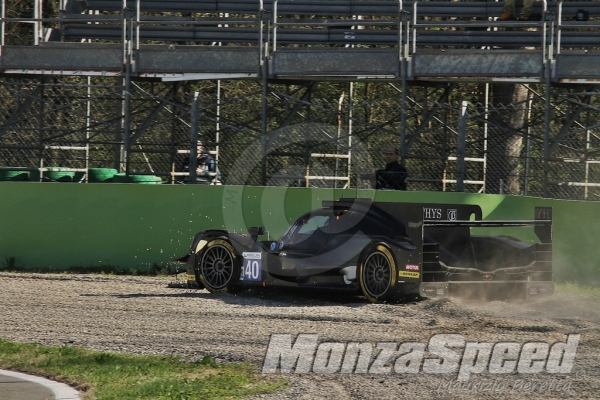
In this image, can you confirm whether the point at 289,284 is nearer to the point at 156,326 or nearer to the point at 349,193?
the point at 156,326

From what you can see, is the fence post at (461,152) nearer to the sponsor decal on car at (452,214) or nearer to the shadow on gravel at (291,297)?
the sponsor decal on car at (452,214)

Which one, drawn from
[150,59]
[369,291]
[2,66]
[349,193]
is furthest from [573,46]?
[2,66]

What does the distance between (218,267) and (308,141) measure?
6.81 meters

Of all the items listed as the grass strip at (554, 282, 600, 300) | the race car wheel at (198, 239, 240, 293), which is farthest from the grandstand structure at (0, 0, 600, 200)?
the race car wheel at (198, 239, 240, 293)

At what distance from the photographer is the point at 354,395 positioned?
7023 mm

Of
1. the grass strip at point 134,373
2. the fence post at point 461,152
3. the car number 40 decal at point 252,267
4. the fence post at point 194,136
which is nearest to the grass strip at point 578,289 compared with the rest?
the fence post at point 461,152

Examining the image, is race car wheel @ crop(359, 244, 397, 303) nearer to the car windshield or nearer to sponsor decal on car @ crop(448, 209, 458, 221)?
the car windshield

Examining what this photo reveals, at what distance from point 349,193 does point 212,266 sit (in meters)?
3.56

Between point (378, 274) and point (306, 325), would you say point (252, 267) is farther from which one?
point (306, 325)

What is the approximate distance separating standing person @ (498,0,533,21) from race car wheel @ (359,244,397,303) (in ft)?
31.8

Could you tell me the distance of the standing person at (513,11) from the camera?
19703 millimetres

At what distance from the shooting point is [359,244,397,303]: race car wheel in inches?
462

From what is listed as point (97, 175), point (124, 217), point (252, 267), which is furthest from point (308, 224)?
point (97, 175)

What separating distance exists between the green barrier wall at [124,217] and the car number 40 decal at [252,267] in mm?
3616
